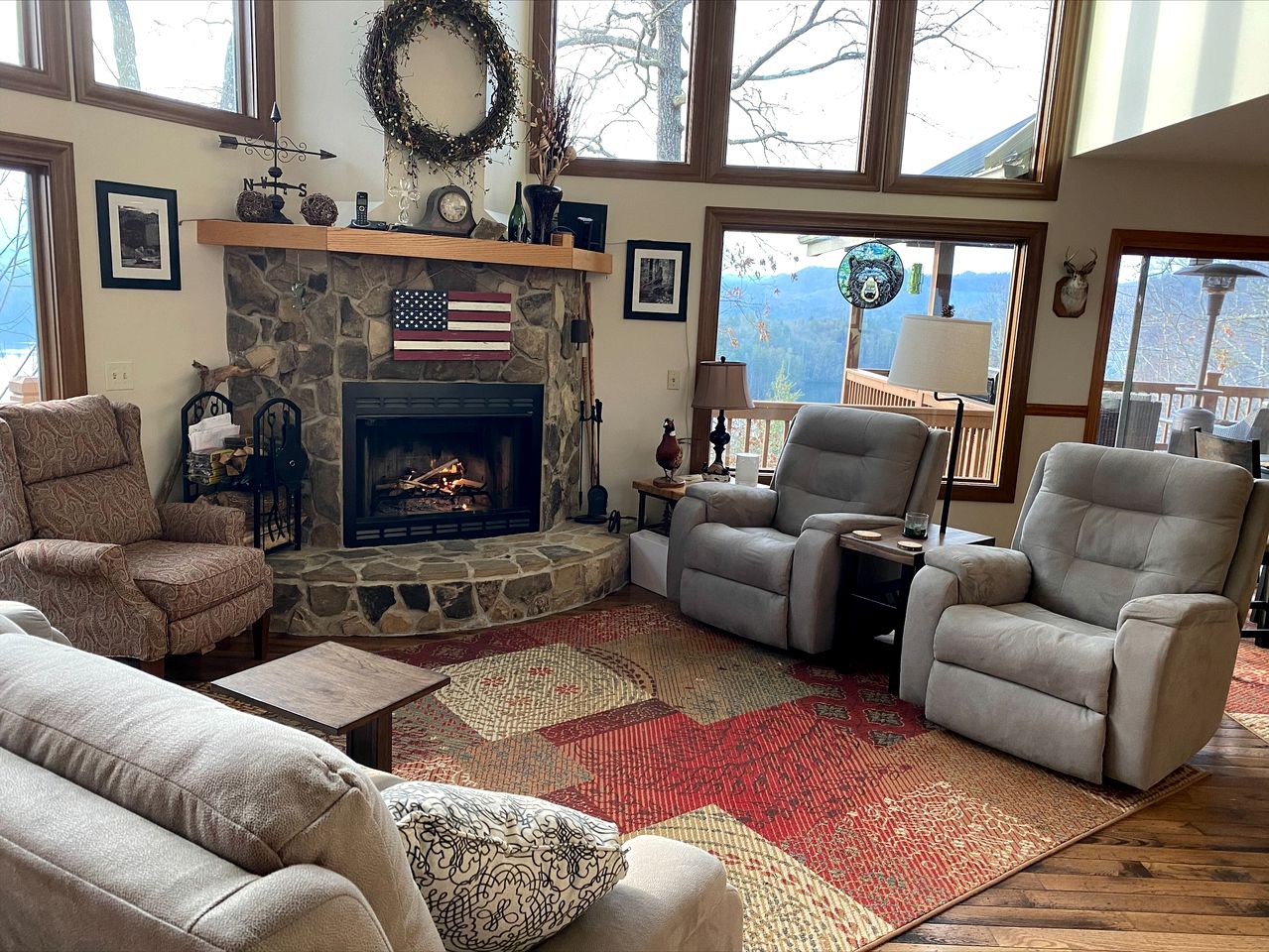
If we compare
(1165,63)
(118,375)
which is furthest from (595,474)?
(1165,63)

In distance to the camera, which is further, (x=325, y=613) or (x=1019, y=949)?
(x=325, y=613)

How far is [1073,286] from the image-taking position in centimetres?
567

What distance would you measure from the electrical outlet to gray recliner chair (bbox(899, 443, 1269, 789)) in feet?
11.3

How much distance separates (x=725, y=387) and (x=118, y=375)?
9.70ft

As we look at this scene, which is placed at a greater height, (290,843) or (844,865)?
(290,843)

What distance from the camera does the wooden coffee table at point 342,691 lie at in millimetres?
2414

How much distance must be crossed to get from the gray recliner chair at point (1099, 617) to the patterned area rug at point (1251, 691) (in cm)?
56

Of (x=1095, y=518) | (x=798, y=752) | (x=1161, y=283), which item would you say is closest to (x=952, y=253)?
(x=1161, y=283)

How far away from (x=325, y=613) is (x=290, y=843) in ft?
11.5

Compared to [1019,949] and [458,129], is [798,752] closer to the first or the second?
[1019,949]

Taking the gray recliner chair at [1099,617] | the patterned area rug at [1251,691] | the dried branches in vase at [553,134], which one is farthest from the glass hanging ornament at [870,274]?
the patterned area rug at [1251,691]

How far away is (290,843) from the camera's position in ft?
3.22

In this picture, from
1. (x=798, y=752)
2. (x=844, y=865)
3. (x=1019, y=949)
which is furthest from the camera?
(x=798, y=752)

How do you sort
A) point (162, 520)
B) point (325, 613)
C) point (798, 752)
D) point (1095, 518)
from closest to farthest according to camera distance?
1. point (798, 752)
2. point (1095, 518)
3. point (162, 520)
4. point (325, 613)
